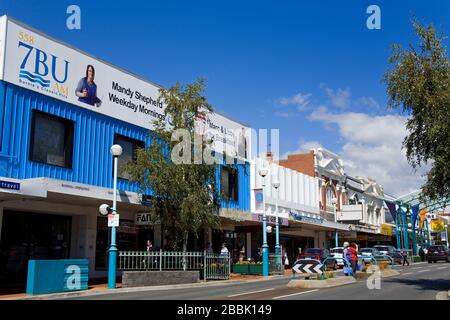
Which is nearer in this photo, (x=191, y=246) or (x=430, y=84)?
(x=430, y=84)

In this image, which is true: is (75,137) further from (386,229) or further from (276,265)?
(386,229)

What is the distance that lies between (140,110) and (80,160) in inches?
188

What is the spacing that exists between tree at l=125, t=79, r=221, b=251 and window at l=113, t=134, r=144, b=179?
3.93 feet

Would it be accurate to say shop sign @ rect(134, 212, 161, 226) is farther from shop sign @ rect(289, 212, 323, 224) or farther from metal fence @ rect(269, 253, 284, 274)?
shop sign @ rect(289, 212, 323, 224)

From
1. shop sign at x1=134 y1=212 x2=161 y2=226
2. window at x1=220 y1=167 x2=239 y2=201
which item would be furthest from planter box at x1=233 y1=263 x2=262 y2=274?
shop sign at x1=134 y1=212 x2=161 y2=226

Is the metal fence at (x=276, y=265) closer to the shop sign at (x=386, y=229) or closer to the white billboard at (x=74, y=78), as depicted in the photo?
the white billboard at (x=74, y=78)

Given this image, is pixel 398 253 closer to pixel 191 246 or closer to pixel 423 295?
pixel 191 246

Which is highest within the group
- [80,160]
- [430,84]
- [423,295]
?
[430,84]

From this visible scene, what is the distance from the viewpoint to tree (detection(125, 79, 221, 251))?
21.9 m

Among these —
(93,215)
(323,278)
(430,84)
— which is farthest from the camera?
(93,215)

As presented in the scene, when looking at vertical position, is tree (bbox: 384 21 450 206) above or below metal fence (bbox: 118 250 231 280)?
above

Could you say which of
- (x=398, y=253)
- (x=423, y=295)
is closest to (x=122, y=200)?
(x=423, y=295)

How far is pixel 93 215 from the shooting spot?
77.8 ft
